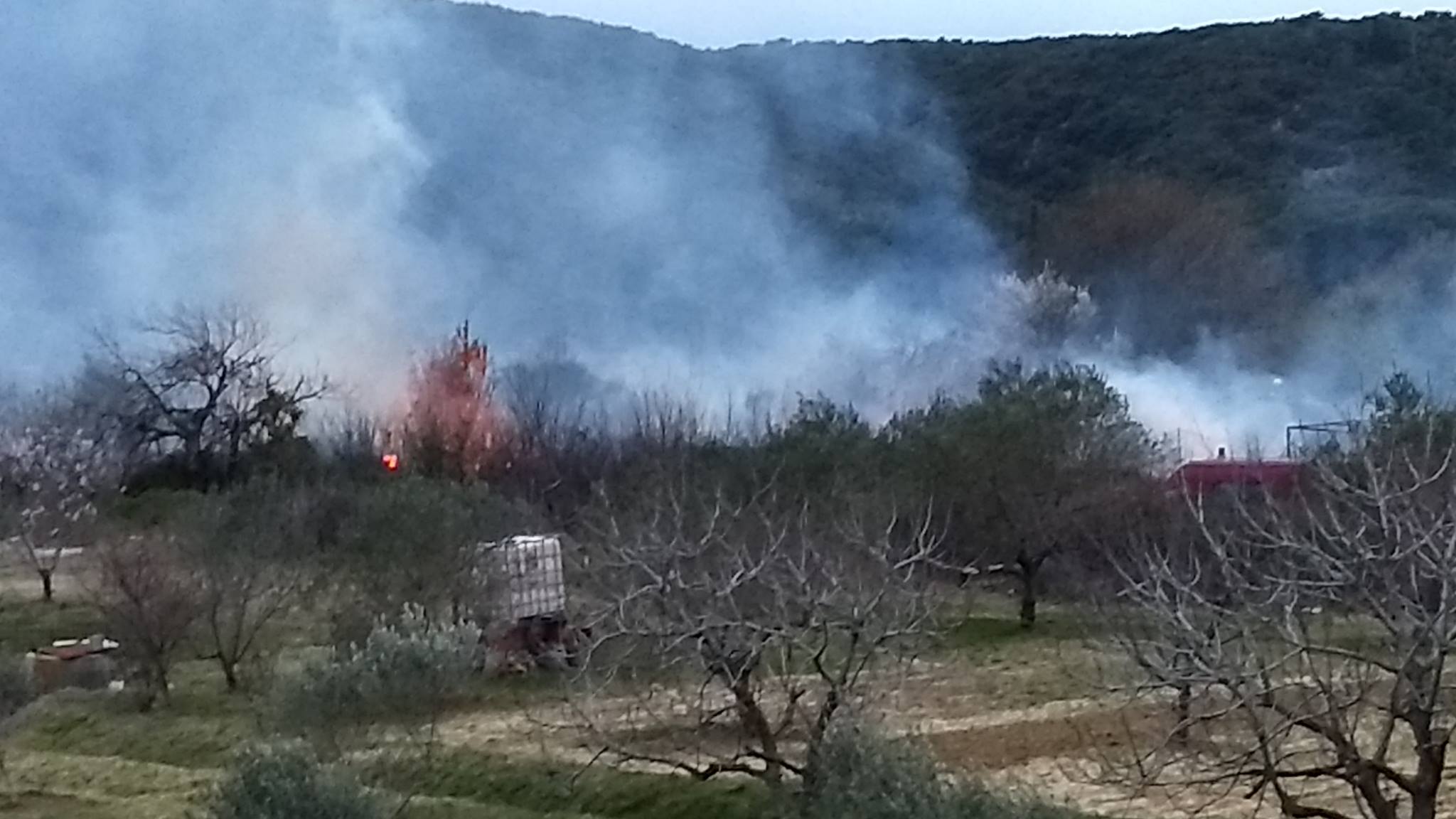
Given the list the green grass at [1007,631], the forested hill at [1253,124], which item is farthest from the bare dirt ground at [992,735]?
the forested hill at [1253,124]

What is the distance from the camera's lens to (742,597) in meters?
17.9

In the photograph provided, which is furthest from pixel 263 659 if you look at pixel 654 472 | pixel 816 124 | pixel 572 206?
pixel 816 124

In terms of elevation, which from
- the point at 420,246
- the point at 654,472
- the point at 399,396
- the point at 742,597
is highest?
the point at 420,246

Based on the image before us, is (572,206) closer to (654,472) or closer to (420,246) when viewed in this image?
(420,246)

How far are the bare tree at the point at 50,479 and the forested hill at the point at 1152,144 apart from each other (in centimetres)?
1690

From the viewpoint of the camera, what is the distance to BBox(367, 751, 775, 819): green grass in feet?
50.9

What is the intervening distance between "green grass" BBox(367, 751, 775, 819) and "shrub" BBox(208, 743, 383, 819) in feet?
8.37

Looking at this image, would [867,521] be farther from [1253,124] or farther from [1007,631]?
[1253,124]

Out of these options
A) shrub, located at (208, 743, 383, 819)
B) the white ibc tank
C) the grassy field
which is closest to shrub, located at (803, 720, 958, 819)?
the grassy field

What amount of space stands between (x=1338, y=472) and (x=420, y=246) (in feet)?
104

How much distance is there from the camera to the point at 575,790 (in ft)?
53.9

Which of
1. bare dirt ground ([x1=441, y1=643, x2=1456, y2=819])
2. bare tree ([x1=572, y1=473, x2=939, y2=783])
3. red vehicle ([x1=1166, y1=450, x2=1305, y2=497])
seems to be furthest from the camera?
red vehicle ([x1=1166, y1=450, x2=1305, y2=497])

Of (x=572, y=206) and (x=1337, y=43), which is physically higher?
(x=1337, y=43)

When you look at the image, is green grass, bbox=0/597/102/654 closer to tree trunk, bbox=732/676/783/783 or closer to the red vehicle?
tree trunk, bbox=732/676/783/783
